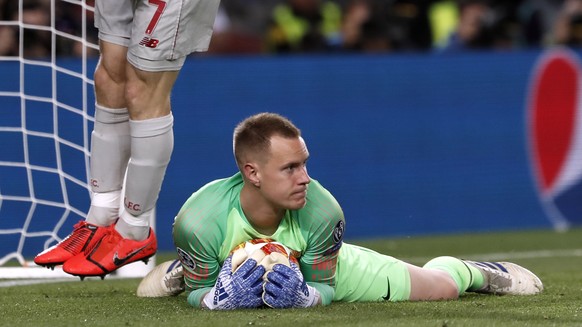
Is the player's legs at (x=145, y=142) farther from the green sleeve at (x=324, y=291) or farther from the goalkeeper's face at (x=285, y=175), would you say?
the green sleeve at (x=324, y=291)

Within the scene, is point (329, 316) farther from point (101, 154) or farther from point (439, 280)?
point (101, 154)

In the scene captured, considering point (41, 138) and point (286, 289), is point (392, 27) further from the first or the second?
point (286, 289)

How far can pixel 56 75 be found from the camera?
30.6ft

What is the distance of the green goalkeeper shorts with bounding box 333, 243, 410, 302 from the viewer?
5430 mm

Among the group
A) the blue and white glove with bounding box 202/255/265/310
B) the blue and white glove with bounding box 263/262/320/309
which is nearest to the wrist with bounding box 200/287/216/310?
the blue and white glove with bounding box 202/255/265/310

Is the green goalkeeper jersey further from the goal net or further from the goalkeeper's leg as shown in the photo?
the goal net

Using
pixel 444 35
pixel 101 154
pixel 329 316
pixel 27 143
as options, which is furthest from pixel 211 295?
pixel 444 35

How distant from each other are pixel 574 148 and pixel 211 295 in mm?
7059

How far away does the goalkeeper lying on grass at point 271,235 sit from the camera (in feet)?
16.3

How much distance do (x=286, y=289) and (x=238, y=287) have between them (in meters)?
0.20

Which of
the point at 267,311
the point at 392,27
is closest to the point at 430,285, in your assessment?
the point at 267,311

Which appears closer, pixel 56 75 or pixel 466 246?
pixel 56 75

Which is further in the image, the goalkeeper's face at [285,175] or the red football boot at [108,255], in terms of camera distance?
the red football boot at [108,255]

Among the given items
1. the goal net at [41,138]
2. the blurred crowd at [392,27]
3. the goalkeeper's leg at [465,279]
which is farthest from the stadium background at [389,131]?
the goalkeeper's leg at [465,279]
